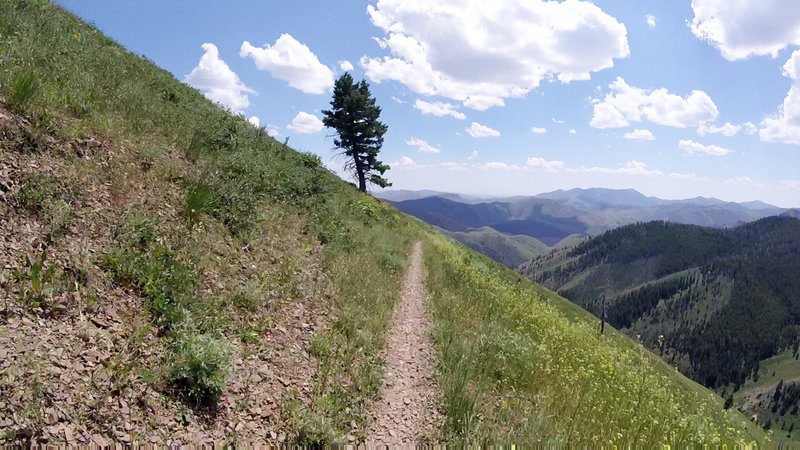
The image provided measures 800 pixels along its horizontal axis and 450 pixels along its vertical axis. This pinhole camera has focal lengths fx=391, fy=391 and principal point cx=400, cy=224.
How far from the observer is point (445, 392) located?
702 centimetres

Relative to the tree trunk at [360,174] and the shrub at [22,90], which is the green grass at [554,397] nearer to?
the shrub at [22,90]

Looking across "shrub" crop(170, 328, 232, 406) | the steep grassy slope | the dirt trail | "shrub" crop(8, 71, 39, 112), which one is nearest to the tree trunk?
the steep grassy slope

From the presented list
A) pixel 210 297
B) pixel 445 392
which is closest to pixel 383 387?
pixel 445 392

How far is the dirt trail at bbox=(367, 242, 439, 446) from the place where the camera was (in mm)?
6025

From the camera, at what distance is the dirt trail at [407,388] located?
19.8 ft

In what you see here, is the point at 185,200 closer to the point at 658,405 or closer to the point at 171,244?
the point at 171,244

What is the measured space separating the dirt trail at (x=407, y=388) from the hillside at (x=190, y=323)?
0.65 feet

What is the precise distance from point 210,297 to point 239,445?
2.96 m

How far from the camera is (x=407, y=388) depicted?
7379 mm

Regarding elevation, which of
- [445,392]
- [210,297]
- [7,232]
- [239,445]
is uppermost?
[7,232]

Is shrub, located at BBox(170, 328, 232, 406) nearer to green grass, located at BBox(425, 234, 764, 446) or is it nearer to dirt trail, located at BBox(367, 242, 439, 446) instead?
dirt trail, located at BBox(367, 242, 439, 446)

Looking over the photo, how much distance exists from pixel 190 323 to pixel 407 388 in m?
3.96

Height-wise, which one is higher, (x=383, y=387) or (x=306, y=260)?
(x=306, y=260)

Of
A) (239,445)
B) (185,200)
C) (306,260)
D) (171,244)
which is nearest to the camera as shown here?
(239,445)
